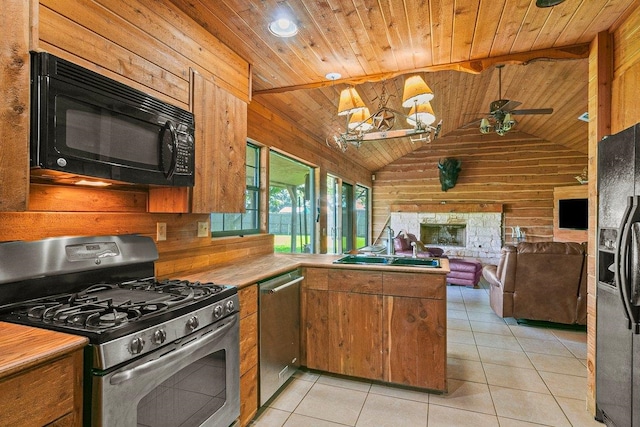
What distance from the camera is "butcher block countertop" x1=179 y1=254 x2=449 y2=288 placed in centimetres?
205

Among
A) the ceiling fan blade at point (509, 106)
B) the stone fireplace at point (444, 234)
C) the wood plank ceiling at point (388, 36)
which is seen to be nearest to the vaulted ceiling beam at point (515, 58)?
the wood plank ceiling at point (388, 36)

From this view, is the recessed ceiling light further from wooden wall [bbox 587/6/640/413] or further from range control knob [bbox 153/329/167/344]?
wooden wall [bbox 587/6/640/413]

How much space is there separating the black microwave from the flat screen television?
24.7 ft

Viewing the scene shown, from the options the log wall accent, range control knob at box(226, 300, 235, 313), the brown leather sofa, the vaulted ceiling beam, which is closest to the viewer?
the log wall accent

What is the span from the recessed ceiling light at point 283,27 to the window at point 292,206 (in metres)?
2.05

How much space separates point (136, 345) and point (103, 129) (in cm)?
89

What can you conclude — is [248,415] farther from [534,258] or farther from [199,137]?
[534,258]

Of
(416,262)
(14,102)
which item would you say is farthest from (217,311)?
(416,262)

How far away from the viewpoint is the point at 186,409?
4.81ft

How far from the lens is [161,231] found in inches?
81.7

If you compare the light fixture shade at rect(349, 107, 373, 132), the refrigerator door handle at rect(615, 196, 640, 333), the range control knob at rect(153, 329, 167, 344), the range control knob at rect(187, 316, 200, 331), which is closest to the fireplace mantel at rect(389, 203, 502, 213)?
the light fixture shade at rect(349, 107, 373, 132)

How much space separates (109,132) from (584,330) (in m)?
4.88

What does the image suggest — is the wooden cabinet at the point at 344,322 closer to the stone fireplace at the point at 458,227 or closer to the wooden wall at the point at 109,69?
the wooden wall at the point at 109,69

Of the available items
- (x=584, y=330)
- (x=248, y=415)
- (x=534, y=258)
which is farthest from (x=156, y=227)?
(x=584, y=330)
